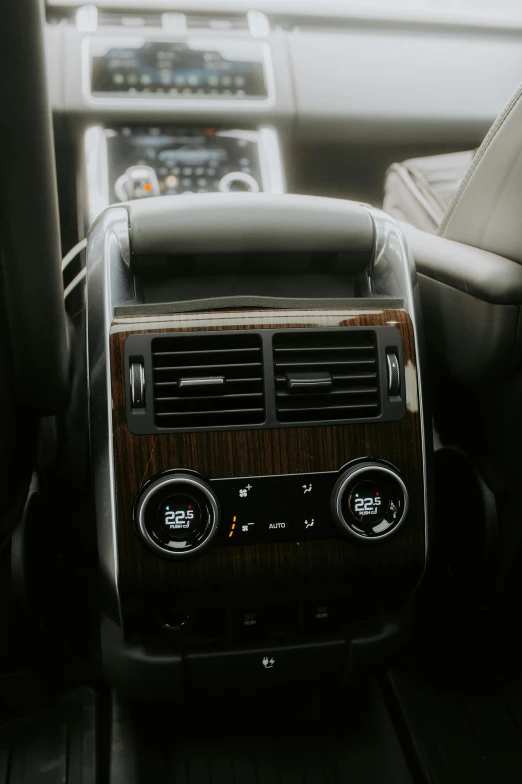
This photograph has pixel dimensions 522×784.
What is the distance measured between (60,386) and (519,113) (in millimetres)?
674

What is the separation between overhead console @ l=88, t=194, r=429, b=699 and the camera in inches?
31.8

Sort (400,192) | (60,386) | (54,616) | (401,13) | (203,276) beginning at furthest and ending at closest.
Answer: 1. (401,13)
2. (400,192)
3. (54,616)
4. (203,276)
5. (60,386)

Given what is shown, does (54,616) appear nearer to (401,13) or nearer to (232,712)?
(232,712)

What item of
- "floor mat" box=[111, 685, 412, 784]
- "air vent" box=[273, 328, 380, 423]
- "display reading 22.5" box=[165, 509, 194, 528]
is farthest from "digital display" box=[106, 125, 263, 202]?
"floor mat" box=[111, 685, 412, 784]

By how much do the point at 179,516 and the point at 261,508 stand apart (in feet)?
0.33

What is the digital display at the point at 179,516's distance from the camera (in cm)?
82

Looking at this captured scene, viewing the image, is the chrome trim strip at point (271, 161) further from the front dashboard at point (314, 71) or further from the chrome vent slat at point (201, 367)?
the chrome vent slat at point (201, 367)

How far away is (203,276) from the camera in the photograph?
36.6 inches

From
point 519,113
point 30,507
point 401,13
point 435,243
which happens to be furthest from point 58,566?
point 401,13

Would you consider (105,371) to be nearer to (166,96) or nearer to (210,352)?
(210,352)

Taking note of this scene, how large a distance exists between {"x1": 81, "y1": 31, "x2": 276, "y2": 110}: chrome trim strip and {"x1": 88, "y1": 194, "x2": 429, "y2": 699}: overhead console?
3.00 ft

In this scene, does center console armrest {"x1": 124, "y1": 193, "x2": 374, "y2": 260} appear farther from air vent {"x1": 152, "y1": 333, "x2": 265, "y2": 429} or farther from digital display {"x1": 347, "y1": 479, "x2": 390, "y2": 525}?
digital display {"x1": 347, "y1": 479, "x2": 390, "y2": 525}

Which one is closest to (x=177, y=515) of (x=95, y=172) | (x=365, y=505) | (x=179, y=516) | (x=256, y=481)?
(x=179, y=516)

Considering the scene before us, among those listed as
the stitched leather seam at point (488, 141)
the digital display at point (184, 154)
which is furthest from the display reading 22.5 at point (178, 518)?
the digital display at point (184, 154)
